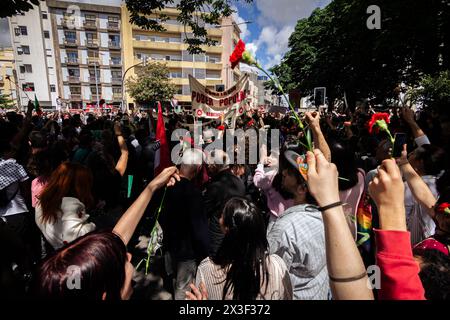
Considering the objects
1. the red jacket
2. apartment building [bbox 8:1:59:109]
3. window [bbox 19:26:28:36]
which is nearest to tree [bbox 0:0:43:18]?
the red jacket

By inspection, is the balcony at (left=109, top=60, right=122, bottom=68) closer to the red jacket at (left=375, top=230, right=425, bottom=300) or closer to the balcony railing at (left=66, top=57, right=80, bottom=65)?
the balcony railing at (left=66, top=57, right=80, bottom=65)

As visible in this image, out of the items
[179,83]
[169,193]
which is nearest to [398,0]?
[169,193]

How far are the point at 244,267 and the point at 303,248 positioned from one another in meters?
0.48

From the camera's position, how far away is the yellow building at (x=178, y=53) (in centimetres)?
3709

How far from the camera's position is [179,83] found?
128 ft

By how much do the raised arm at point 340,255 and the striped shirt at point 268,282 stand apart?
0.56m

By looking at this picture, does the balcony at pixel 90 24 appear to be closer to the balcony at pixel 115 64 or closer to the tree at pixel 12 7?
the balcony at pixel 115 64

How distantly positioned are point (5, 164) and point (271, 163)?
2942 millimetres

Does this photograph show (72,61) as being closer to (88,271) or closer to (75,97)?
(75,97)

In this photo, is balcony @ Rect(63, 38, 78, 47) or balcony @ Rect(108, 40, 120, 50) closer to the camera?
balcony @ Rect(63, 38, 78, 47)

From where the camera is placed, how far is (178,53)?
38594 millimetres

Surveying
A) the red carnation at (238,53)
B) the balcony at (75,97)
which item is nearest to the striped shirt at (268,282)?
the red carnation at (238,53)

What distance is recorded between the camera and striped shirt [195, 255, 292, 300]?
1.38 metres

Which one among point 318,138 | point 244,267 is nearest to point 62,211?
point 244,267
